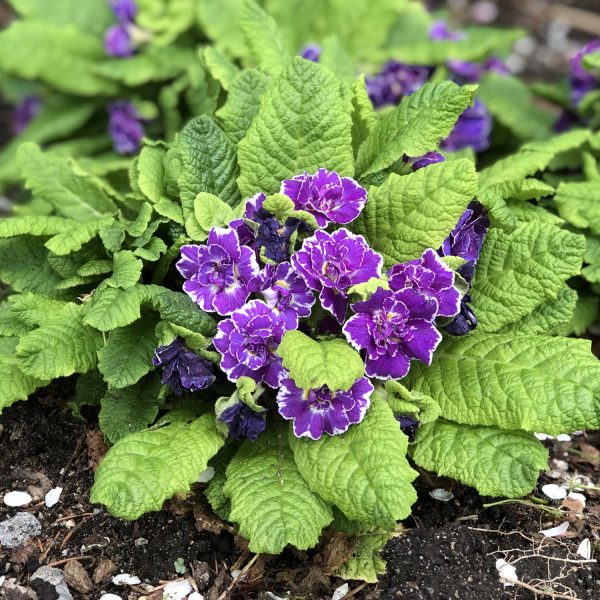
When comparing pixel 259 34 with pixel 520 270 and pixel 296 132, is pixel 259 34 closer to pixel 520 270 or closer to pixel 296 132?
pixel 296 132

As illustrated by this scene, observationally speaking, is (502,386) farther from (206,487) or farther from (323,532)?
(206,487)

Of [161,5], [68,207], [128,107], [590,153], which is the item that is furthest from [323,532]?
[161,5]

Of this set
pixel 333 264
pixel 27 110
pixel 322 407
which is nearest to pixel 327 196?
pixel 333 264

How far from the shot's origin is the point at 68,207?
3086 millimetres

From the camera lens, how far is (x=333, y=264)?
7.79 ft

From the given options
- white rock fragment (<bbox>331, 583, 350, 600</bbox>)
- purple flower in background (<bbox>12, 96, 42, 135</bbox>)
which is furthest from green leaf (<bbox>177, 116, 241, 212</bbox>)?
purple flower in background (<bbox>12, 96, 42, 135</bbox>)

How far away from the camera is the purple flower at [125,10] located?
4414 mm

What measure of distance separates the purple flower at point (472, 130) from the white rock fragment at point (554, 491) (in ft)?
6.20

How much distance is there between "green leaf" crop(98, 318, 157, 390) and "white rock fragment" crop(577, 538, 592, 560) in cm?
139

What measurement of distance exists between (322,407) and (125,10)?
293 cm

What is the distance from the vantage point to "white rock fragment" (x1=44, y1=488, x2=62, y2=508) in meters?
2.56

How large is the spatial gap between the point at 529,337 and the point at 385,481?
0.72 metres

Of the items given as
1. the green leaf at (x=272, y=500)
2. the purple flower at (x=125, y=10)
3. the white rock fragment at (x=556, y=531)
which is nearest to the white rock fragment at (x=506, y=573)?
the white rock fragment at (x=556, y=531)

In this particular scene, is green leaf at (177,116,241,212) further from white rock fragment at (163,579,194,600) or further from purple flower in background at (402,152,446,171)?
white rock fragment at (163,579,194,600)
